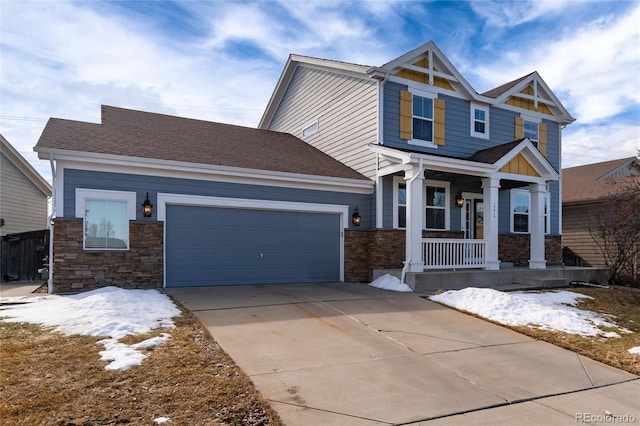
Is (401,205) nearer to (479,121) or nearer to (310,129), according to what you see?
(479,121)

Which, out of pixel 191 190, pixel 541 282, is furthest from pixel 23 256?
pixel 541 282

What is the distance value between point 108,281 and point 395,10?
991 cm

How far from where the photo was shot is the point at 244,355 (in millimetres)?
5148

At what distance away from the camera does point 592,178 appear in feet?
66.6

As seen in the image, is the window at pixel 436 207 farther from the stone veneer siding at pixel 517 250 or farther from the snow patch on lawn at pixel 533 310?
the snow patch on lawn at pixel 533 310

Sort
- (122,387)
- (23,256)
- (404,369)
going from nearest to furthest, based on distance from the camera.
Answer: (122,387)
(404,369)
(23,256)

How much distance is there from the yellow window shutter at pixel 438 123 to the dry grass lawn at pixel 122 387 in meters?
9.94

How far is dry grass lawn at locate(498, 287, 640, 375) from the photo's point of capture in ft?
18.8

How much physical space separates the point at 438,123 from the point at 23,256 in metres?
13.5

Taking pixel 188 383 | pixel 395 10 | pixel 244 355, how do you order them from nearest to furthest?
pixel 188 383 → pixel 244 355 → pixel 395 10

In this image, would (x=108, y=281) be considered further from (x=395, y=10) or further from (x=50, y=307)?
(x=395, y=10)

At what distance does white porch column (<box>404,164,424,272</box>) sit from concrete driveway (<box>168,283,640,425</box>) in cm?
254

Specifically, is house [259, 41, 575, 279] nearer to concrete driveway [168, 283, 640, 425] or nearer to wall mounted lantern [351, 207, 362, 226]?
wall mounted lantern [351, 207, 362, 226]

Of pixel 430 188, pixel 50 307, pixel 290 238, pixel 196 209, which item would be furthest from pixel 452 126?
pixel 50 307
